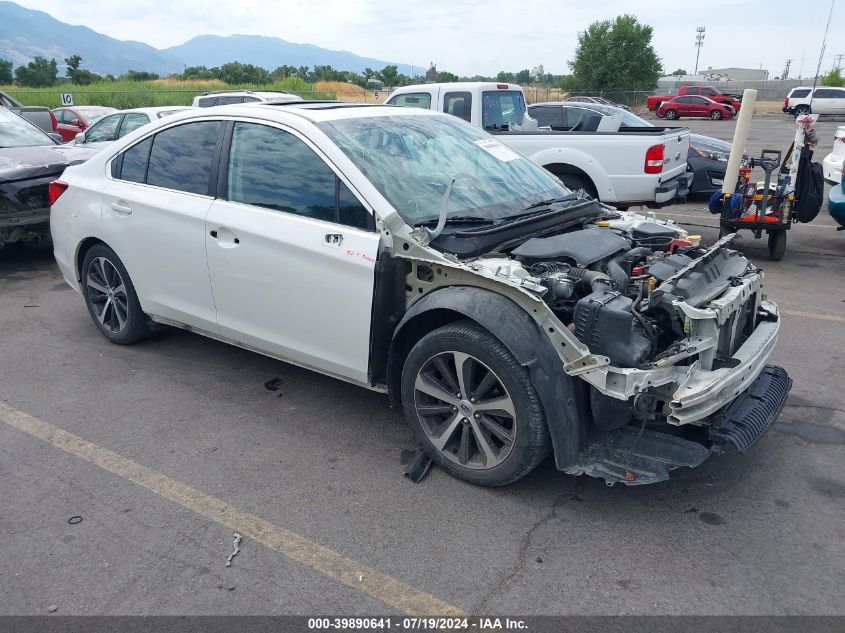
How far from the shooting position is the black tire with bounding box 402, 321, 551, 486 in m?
3.25

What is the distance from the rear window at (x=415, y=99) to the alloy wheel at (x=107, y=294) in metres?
6.15

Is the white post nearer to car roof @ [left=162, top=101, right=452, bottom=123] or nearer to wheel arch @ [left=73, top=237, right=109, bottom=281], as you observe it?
car roof @ [left=162, top=101, right=452, bottom=123]

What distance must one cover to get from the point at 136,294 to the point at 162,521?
2.30 meters

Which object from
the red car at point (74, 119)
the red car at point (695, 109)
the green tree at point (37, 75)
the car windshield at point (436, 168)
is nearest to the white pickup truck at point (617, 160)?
the car windshield at point (436, 168)

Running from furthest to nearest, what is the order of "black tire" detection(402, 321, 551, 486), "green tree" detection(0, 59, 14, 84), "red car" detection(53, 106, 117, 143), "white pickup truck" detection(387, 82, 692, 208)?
"green tree" detection(0, 59, 14, 84) → "red car" detection(53, 106, 117, 143) → "white pickup truck" detection(387, 82, 692, 208) → "black tire" detection(402, 321, 551, 486)

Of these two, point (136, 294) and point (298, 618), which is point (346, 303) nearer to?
point (298, 618)

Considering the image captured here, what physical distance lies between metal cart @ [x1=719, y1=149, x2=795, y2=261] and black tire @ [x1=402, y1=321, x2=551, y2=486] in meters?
5.64

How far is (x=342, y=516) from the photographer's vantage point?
3359 millimetres

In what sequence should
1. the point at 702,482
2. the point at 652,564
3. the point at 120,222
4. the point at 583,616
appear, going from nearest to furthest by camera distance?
the point at 583,616, the point at 652,564, the point at 702,482, the point at 120,222

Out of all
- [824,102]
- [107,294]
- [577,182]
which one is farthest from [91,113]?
[824,102]

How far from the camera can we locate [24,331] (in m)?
5.99

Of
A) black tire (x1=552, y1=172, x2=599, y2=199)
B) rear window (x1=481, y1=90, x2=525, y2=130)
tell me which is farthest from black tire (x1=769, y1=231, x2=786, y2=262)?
rear window (x1=481, y1=90, x2=525, y2=130)

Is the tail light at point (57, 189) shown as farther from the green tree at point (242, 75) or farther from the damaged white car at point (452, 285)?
the green tree at point (242, 75)

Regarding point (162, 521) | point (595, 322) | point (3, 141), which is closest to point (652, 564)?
point (595, 322)
